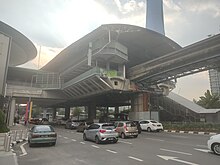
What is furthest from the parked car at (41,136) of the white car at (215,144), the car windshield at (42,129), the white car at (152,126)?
the white car at (152,126)

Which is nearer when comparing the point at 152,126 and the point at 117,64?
the point at 152,126

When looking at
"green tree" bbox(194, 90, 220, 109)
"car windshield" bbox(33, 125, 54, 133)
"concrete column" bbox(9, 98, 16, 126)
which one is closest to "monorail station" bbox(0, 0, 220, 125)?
"concrete column" bbox(9, 98, 16, 126)

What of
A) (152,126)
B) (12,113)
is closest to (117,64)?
(152,126)

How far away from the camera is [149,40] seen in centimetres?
3666

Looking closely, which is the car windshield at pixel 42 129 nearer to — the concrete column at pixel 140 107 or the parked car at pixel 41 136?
the parked car at pixel 41 136

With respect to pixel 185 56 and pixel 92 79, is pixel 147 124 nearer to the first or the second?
pixel 185 56

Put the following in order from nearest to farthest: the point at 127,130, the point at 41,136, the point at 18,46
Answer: the point at 41,136 < the point at 127,130 < the point at 18,46

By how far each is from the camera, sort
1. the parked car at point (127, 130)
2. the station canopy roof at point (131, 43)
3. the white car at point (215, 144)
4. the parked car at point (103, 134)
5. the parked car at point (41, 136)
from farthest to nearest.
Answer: the station canopy roof at point (131, 43)
the parked car at point (127, 130)
the parked car at point (103, 134)
the parked car at point (41, 136)
the white car at point (215, 144)

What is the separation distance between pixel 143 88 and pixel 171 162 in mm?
28923

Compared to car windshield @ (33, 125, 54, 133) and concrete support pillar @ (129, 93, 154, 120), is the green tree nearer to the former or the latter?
concrete support pillar @ (129, 93, 154, 120)

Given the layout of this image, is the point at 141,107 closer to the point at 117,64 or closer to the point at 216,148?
the point at 117,64

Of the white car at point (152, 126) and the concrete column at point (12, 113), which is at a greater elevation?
the concrete column at point (12, 113)

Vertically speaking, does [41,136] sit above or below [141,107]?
below

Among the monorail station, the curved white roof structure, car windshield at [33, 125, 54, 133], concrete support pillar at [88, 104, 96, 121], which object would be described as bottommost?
car windshield at [33, 125, 54, 133]
